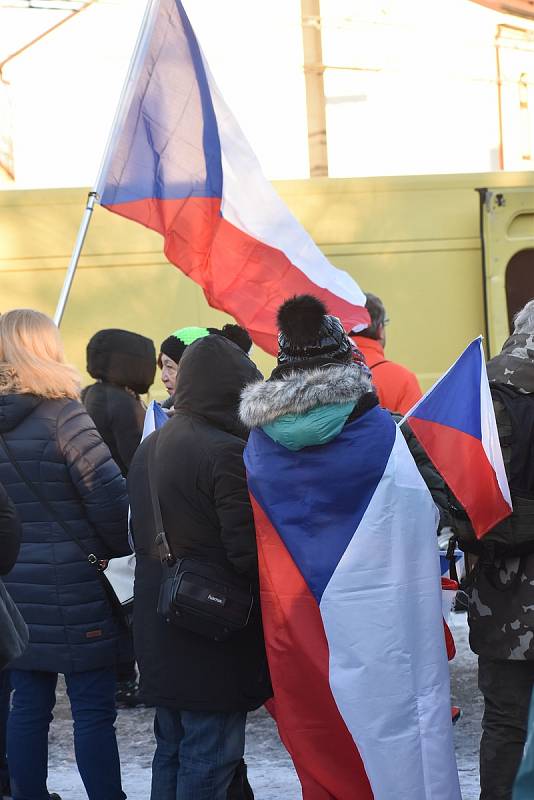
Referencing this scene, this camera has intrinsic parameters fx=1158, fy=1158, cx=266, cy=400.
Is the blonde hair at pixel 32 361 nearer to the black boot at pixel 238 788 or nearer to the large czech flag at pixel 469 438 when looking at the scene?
the large czech flag at pixel 469 438

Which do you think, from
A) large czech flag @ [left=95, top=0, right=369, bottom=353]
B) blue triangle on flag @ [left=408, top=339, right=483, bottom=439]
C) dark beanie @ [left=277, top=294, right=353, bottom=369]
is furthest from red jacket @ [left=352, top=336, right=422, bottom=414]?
dark beanie @ [left=277, top=294, right=353, bottom=369]

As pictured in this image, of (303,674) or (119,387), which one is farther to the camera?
(119,387)

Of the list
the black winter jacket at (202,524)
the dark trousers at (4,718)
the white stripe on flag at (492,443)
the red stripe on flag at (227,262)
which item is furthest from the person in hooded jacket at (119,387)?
the white stripe on flag at (492,443)

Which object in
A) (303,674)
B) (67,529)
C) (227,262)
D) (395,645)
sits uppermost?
(227,262)

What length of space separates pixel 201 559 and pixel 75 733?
1073 millimetres

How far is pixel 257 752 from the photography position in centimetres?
489

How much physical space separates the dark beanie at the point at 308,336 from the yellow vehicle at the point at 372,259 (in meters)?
4.12

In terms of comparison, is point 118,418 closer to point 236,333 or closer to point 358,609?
point 236,333

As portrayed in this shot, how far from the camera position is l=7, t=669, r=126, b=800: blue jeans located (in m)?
4.02

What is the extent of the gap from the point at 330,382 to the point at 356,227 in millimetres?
4589

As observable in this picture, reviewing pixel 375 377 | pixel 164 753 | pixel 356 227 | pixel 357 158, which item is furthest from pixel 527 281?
pixel 357 158

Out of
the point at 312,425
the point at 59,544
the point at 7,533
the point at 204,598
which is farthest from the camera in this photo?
the point at 59,544

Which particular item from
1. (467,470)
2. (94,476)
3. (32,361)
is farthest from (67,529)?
(467,470)

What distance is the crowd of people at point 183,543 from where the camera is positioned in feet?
11.0
